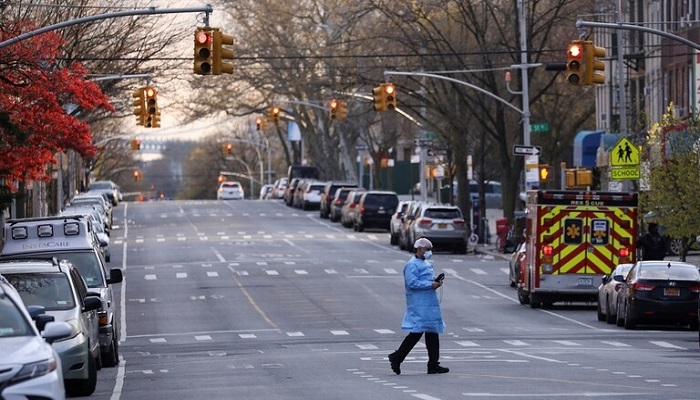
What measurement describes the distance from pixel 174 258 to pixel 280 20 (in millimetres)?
31247

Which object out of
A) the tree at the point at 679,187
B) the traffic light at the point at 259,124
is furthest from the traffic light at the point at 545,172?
the traffic light at the point at 259,124

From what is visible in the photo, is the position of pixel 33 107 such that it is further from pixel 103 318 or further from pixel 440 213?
pixel 440 213

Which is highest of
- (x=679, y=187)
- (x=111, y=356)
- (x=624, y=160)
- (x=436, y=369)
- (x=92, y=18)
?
(x=92, y=18)

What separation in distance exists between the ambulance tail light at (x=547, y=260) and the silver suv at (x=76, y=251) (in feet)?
38.5

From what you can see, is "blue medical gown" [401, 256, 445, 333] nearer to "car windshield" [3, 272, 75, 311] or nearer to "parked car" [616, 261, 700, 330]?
"car windshield" [3, 272, 75, 311]

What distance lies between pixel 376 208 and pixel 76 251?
45.4 metres

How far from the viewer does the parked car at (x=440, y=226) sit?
191 ft

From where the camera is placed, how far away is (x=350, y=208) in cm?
7431

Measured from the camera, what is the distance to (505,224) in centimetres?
5816

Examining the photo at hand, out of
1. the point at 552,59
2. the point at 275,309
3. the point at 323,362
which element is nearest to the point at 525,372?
the point at 323,362

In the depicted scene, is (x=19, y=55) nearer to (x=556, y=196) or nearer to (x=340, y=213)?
(x=556, y=196)

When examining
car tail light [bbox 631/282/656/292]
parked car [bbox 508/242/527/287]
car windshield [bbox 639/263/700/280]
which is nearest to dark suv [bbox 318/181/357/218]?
parked car [bbox 508/242/527/287]

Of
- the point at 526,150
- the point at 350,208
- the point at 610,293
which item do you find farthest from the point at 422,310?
the point at 350,208

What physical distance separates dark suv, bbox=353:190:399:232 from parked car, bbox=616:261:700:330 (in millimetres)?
39593
